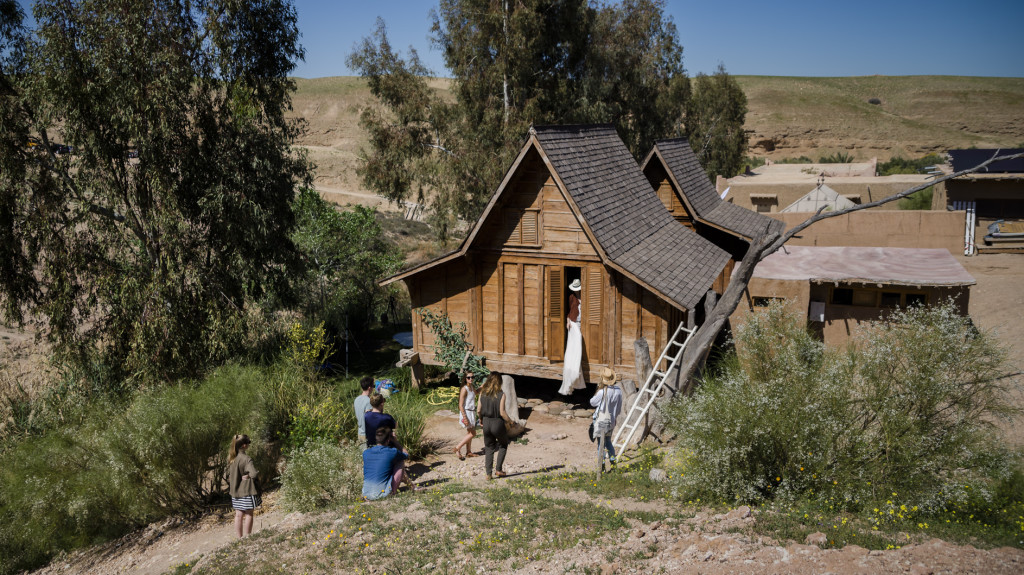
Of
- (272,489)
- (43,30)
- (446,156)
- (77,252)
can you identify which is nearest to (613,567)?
(272,489)

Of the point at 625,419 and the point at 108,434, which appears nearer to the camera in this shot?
the point at 108,434

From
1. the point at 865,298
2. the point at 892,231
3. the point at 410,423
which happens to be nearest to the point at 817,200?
the point at 892,231

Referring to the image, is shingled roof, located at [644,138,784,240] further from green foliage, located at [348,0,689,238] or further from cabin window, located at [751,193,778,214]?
cabin window, located at [751,193,778,214]

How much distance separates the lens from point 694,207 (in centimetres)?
1873

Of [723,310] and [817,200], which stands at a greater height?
[817,200]

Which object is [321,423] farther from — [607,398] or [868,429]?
[868,429]

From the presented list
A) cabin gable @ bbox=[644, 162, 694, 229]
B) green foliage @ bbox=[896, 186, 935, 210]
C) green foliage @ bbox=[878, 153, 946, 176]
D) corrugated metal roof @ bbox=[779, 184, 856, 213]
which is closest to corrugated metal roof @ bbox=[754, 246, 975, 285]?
cabin gable @ bbox=[644, 162, 694, 229]

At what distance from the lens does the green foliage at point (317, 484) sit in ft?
31.2

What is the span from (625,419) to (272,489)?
5959mm

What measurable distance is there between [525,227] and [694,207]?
6.97m

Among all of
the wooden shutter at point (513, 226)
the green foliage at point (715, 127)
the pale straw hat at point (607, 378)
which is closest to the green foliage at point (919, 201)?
the green foliage at point (715, 127)

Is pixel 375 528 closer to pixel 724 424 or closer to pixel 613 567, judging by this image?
pixel 613 567

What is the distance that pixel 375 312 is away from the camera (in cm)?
2128

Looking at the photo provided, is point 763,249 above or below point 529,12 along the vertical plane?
below
